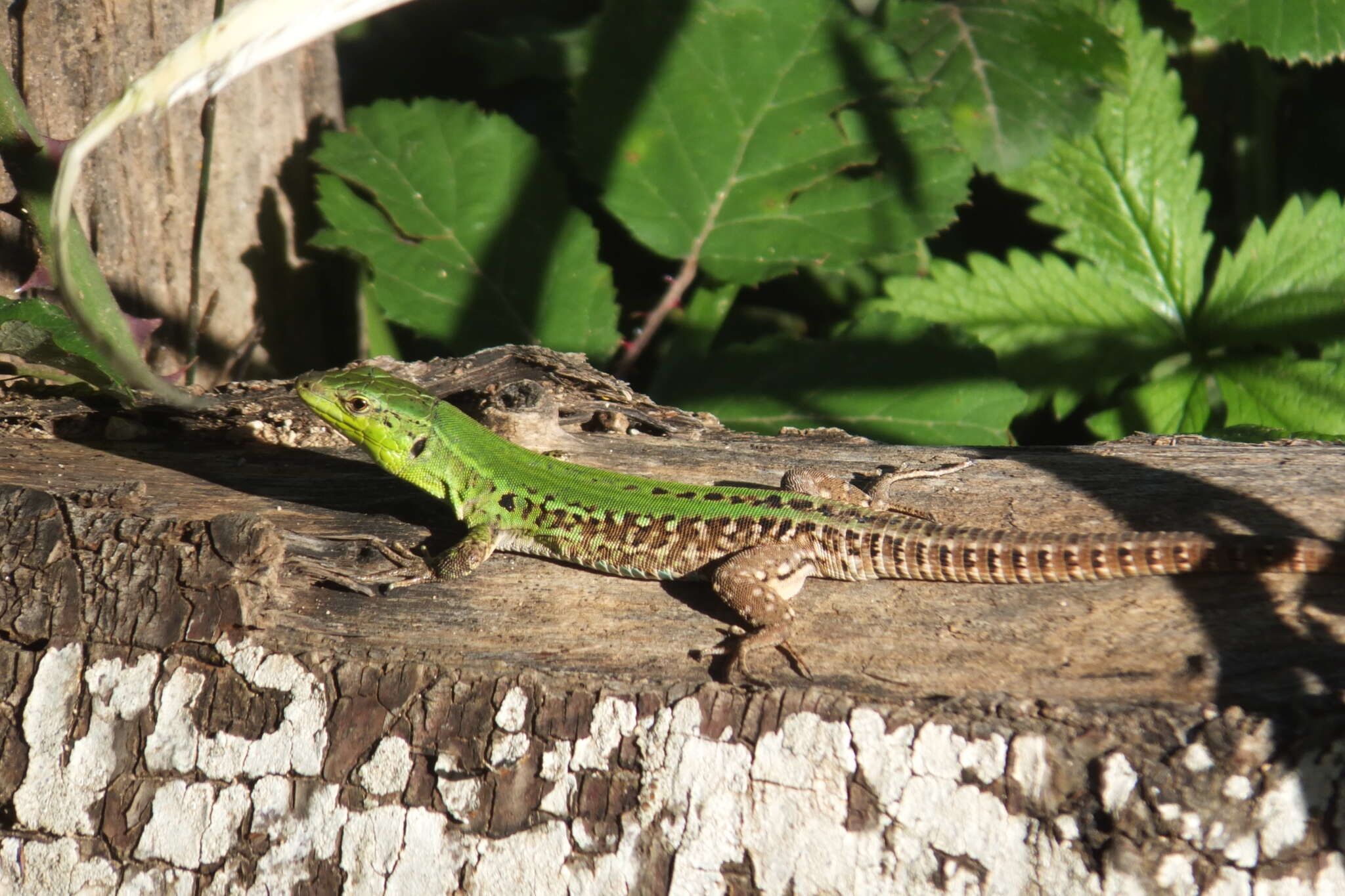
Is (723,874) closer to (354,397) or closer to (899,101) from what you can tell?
(354,397)

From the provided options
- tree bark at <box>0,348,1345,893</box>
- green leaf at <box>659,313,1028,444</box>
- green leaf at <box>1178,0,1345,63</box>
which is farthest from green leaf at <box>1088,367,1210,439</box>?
green leaf at <box>1178,0,1345,63</box>

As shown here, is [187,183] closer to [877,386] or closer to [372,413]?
[372,413]

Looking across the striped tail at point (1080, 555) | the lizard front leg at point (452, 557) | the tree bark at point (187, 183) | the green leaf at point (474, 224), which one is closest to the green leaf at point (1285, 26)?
the striped tail at point (1080, 555)

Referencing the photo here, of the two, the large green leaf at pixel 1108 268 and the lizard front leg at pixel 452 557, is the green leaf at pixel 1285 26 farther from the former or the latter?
the lizard front leg at pixel 452 557

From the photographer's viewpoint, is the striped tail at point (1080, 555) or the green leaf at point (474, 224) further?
the green leaf at point (474, 224)

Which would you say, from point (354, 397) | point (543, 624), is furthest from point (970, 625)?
point (354, 397)

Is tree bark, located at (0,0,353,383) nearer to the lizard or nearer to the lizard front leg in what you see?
the lizard
